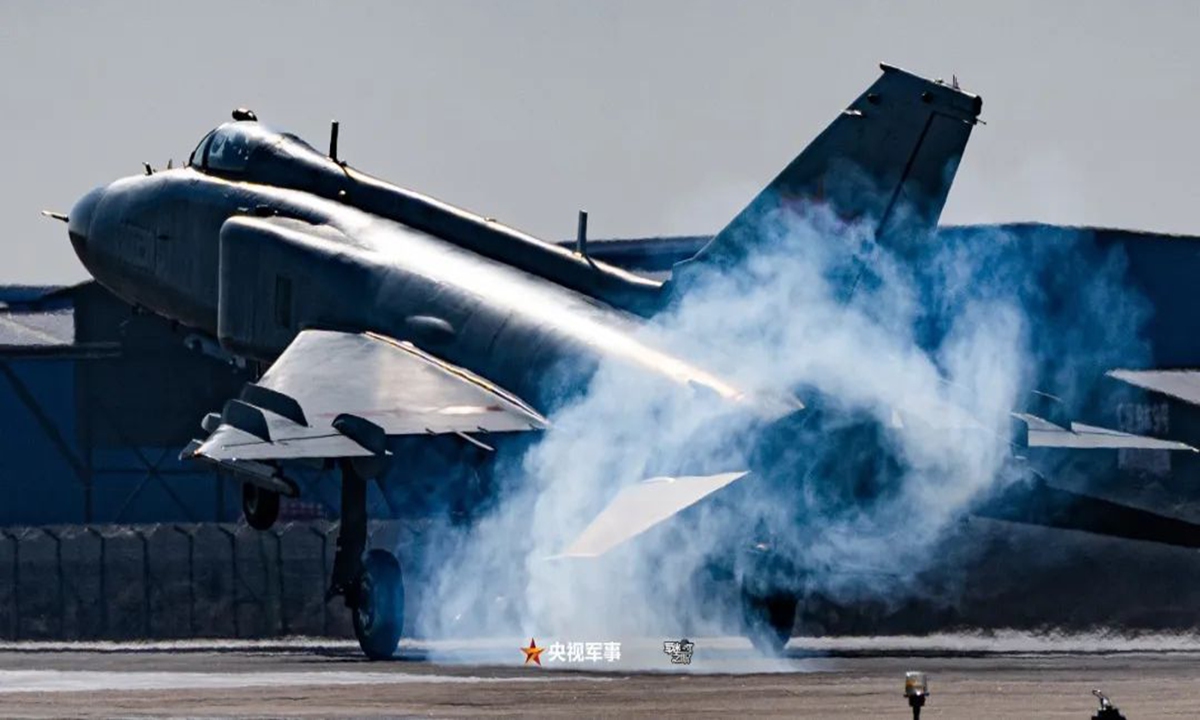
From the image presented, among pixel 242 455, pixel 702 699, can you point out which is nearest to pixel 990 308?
pixel 242 455

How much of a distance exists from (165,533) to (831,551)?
53.4 feet

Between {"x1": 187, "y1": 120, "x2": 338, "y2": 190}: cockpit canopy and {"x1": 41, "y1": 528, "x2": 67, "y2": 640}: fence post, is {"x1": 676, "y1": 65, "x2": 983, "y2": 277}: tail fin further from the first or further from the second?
{"x1": 41, "y1": 528, "x2": 67, "y2": 640}: fence post

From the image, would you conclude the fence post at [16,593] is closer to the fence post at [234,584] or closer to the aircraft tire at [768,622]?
the fence post at [234,584]

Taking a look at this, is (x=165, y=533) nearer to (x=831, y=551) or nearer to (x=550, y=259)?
(x=550, y=259)

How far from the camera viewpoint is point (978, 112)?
3466 centimetres

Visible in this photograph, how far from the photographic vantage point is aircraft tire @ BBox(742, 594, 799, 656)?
36000mm

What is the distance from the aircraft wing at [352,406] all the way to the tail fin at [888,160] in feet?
15.2

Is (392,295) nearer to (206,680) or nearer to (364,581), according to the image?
(364,581)

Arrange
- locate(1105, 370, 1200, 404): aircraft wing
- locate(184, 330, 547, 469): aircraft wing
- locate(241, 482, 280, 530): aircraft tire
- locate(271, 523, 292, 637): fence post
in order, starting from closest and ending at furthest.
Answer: locate(184, 330, 547, 469): aircraft wing → locate(241, 482, 280, 530): aircraft tire → locate(271, 523, 292, 637): fence post → locate(1105, 370, 1200, 404): aircraft wing

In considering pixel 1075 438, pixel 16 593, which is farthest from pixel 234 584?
pixel 1075 438

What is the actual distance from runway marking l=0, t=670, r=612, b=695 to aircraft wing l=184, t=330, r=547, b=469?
13.2 ft

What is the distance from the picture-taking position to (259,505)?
1523 inches

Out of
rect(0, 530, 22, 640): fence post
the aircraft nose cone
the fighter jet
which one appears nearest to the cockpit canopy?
the fighter jet

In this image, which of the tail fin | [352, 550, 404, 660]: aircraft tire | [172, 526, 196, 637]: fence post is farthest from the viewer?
[172, 526, 196, 637]: fence post
